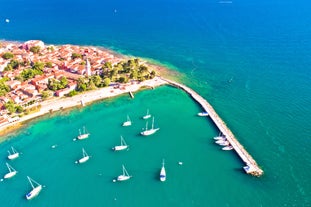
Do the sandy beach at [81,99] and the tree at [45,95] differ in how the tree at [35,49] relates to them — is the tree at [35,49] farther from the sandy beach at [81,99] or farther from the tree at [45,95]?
the sandy beach at [81,99]

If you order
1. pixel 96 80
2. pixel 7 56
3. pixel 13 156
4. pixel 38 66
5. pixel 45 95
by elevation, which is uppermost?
pixel 7 56

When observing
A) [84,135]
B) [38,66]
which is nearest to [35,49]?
[38,66]

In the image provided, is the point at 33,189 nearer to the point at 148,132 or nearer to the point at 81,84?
the point at 148,132

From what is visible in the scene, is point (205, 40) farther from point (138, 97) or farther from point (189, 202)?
point (189, 202)

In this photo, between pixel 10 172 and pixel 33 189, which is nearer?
pixel 33 189

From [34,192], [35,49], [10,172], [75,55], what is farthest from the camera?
[35,49]

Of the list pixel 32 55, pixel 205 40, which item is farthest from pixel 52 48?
pixel 205 40

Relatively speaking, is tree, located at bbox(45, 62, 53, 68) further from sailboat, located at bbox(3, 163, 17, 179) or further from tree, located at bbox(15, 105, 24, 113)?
sailboat, located at bbox(3, 163, 17, 179)
